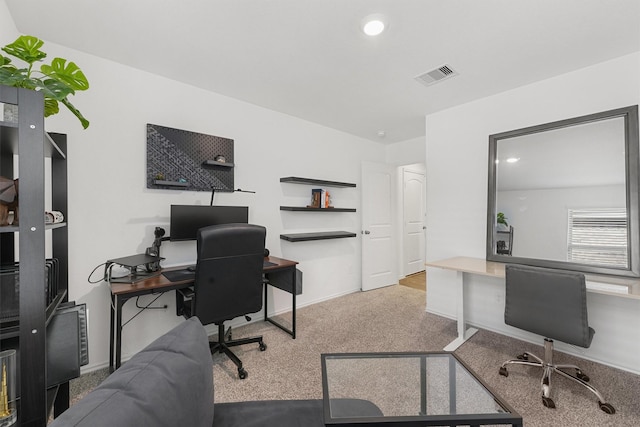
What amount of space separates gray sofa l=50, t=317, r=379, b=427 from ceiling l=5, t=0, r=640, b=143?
1.88 metres

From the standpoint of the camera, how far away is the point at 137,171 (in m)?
2.33

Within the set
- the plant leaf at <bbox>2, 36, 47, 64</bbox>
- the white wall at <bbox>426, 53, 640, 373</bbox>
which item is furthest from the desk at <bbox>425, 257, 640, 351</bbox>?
the plant leaf at <bbox>2, 36, 47, 64</bbox>

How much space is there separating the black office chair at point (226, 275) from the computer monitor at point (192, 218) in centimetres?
50

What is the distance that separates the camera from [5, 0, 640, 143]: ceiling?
65.1 inches

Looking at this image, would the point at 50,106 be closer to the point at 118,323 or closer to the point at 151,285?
the point at 151,285

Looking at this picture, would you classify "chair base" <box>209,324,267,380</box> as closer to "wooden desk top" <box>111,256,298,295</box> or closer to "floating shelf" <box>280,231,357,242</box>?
"wooden desk top" <box>111,256,298,295</box>

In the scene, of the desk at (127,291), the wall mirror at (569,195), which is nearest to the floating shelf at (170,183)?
the desk at (127,291)

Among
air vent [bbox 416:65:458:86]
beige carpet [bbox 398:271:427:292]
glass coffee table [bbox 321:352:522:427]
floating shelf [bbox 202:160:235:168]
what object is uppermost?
air vent [bbox 416:65:458:86]

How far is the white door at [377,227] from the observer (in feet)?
14.0

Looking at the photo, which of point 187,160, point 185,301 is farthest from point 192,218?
point 185,301

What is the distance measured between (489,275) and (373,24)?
2155mm

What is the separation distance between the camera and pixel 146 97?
238cm

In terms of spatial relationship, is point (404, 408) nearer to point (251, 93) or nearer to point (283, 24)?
point (283, 24)

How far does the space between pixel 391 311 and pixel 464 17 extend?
3.02 m
